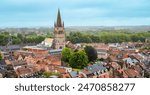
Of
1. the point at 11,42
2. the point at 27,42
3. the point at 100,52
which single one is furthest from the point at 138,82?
the point at 27,42

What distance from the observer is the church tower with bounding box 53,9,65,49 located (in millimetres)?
13014

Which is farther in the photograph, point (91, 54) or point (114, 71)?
point (91, 54)

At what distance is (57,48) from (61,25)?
1046mm

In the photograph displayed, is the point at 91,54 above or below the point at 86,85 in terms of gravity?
below

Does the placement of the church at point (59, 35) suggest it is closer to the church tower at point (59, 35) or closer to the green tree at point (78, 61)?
the church tower at point (59, 35)

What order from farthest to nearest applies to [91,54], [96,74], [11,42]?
[11,42] < [91,54] < [96,74]

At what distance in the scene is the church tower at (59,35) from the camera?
13.0m

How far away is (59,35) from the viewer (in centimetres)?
1351

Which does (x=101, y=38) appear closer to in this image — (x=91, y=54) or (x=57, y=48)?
(x=57, y=48)

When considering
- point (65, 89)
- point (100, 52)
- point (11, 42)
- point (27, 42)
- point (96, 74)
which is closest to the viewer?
point (65, 89)

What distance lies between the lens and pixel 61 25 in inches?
516

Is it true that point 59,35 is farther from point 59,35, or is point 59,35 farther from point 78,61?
point 78,61

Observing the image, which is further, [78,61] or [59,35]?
[59,35]

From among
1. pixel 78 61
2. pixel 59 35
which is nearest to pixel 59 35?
pixel 59 35
